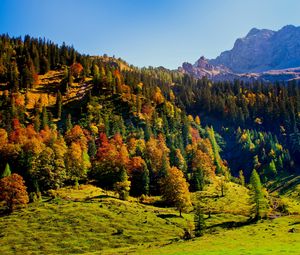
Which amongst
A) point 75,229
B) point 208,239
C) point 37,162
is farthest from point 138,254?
point 37,162

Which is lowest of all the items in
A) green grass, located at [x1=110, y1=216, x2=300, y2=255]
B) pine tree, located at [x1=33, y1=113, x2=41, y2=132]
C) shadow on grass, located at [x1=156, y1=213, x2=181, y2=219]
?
shadow on grass, located at [x1=156, y1=213, x2=181, y2=219]

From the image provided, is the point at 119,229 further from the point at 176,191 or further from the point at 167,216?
the point at 176,191

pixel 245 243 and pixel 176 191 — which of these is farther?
pixel 176 191

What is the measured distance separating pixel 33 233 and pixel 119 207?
29131mm

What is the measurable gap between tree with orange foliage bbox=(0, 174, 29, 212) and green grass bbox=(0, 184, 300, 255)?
3.24 m

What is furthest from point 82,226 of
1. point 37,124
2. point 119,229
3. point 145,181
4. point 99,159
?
point 37,124

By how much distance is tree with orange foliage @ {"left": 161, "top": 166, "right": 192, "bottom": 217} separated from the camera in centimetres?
11262

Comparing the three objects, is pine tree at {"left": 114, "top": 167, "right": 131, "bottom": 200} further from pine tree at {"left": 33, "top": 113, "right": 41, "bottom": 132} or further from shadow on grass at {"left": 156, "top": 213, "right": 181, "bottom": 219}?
pine tree at {"left": 33, "top": 113, "right": 41, "bottom": 132}

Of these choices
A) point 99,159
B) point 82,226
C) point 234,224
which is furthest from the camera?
point 99,159

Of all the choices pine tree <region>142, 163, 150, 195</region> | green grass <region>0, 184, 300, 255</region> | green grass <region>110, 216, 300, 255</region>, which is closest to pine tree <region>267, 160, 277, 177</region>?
green grass <region>0, 184, 300, 255</region>

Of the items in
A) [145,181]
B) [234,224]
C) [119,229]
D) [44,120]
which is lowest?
Result: [234,224]

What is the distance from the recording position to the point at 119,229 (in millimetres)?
91000

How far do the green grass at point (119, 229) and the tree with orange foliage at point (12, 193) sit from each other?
324cm

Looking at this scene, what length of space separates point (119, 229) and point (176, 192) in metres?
31.3
